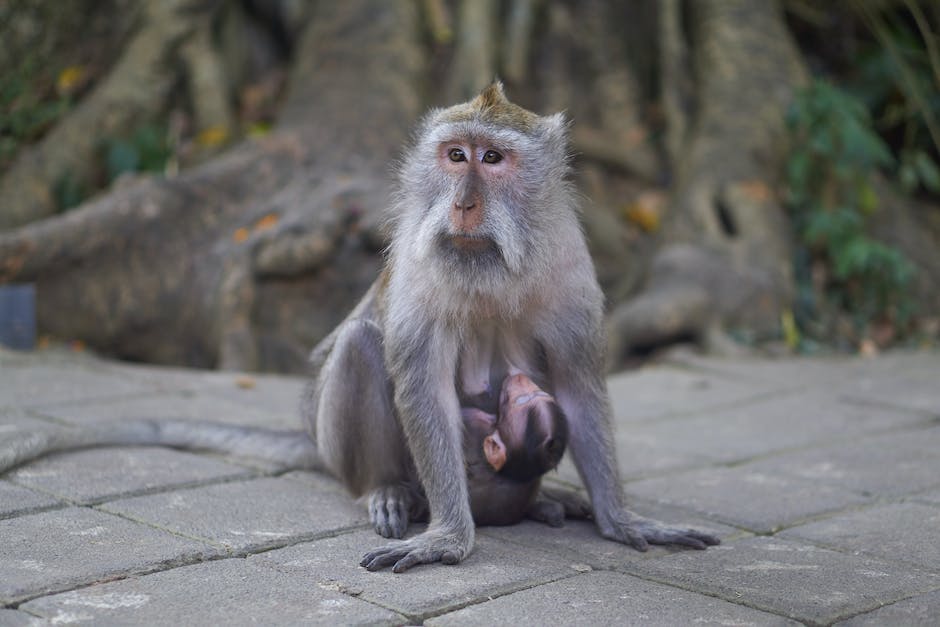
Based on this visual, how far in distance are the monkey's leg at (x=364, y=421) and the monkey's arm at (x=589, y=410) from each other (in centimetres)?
57

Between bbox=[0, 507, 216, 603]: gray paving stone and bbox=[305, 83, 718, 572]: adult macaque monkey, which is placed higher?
bbox=[305, 83, 718, 572]: adult macaque monkey

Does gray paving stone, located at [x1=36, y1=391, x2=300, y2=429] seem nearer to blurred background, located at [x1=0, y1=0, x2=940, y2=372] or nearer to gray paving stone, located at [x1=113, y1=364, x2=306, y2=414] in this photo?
gray paving stone, located at [x1=113, y1=364, x2=306, y2=414]

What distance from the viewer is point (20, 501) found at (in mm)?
3990

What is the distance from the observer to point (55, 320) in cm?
733

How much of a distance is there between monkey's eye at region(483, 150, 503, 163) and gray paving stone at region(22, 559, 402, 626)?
56.5 inches

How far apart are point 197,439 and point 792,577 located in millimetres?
2421

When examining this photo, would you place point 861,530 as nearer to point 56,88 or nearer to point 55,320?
point 55,320

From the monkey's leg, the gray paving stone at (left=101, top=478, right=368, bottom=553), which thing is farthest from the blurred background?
the monkey's leg

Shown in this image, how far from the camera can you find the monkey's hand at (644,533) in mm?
3896

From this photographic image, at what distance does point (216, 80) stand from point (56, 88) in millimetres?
1054

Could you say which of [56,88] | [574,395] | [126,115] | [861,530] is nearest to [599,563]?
[574,395]

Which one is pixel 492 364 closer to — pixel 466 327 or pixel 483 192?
pixel 466 327

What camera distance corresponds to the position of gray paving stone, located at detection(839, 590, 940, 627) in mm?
3084

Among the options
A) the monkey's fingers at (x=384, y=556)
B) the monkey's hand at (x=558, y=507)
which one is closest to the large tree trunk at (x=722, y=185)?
the monkey's hand at (x=558, y=507)
